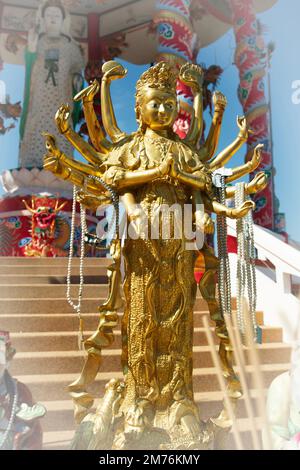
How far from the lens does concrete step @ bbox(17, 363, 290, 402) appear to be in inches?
111

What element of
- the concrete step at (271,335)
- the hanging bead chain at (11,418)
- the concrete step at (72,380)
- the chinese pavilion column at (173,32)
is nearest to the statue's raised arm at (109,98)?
the hanging bead chain at (11,418)

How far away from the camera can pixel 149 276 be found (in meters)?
2.01

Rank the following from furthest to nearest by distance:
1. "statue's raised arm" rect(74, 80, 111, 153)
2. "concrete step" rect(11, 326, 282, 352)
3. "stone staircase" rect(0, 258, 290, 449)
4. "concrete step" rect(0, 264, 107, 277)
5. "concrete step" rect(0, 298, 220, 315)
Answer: "concrete step" rect(0, 264, 107, 277) → "concrete step" rect(0, 298, 220, 315) → "concrete step" rect(11, 326, 282, 352) → "stone staircase" rect(0, 258, 290, 449) → "statue's raised arm" rect(74, 80, 111, 153)

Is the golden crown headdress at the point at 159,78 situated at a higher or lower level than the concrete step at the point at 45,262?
higher

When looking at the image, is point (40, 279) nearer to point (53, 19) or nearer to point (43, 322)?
point (43, 322)

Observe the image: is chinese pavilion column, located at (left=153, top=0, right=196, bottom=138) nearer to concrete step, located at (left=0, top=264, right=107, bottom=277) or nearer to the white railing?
concrete step, located at (left=0, top=264, right=107, bottom=277)

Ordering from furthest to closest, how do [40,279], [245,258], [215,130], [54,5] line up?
[54,5] → [40,279] → [215,130] → [245,258]

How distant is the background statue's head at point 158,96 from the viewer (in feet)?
6.99

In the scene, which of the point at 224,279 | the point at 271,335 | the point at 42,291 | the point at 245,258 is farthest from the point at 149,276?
the point at 42,291

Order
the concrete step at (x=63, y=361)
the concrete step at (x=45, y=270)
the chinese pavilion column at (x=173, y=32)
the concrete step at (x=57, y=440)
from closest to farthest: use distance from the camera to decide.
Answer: the concrete step at (x=57, y=440) → the concrete step at (x=63, y=361) → the concrete step at (x=45, y=270) → the chinese pavilion column at (x=173, y=32)

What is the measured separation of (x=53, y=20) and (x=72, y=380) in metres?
8.53

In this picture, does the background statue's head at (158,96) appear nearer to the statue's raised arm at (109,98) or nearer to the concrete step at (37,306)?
A: the statue's raised arm at (109,98)

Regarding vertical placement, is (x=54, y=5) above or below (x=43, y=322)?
above

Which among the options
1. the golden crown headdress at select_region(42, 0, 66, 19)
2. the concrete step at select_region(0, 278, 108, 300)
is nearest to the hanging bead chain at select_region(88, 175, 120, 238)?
the concrete step at select_region(0, 278, 108, 300)
